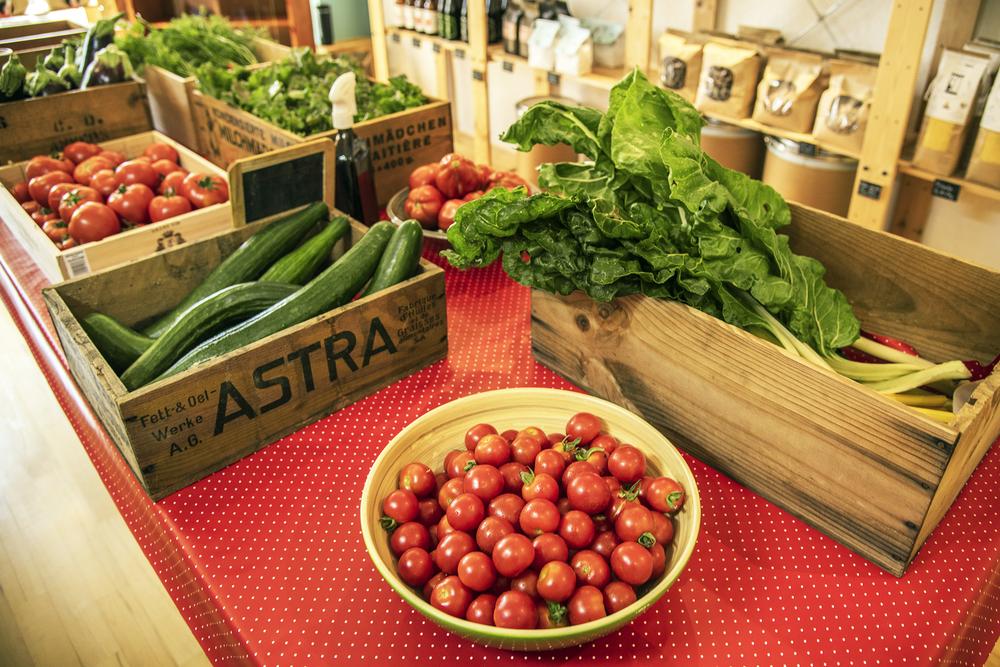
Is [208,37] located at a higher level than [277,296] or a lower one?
higher

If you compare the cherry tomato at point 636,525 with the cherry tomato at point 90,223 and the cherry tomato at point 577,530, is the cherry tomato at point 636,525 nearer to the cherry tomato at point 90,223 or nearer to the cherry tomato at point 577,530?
the cherry tomato at point 577,530

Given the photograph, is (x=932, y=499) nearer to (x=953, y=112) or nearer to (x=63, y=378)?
(x=63, y=378)

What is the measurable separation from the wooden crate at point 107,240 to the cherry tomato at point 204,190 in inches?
2.2

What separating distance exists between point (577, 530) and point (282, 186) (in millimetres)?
1013

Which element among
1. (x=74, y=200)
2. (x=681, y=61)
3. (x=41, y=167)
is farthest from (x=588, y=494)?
(x=681, y=61)

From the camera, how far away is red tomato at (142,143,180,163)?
84.8 inches

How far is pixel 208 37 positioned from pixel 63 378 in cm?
207

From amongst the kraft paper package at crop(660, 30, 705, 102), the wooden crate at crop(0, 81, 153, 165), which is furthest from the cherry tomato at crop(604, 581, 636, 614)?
the kraft paper package at crop(660, 30, 705, 102)

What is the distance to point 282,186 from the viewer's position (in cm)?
157

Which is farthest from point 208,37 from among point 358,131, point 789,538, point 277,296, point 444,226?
point 789,538

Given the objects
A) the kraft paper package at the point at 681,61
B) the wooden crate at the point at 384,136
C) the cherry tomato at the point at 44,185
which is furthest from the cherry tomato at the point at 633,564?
the kraft paper package at the point at 681,61

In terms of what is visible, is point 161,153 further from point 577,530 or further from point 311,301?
point 577,530

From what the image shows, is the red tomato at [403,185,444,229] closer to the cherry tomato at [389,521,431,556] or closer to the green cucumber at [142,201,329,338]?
the green cucumber at [142,201,329,338]

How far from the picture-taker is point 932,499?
92 centimetres
